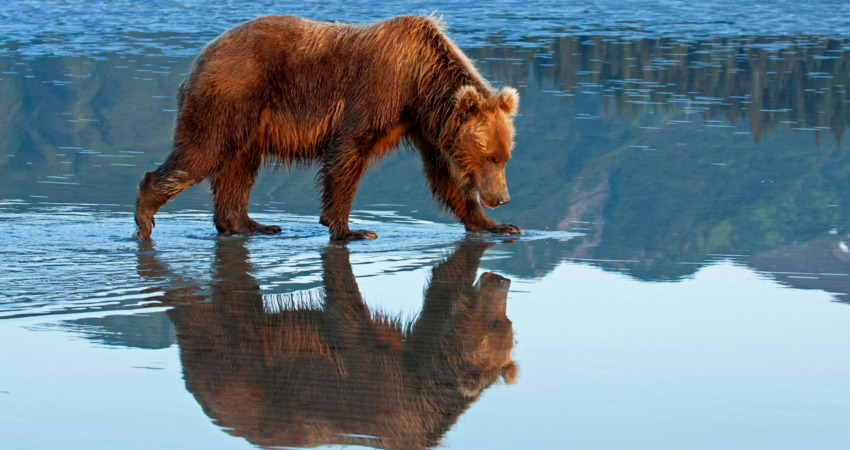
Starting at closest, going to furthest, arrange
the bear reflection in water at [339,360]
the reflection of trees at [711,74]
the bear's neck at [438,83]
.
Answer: the bear reflection in water at [339,360], the bear's neck at [438,83], the reflection of trees at [711,74]

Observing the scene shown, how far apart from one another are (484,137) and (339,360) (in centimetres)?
369

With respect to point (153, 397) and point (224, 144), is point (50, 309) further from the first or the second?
point (224, 144)

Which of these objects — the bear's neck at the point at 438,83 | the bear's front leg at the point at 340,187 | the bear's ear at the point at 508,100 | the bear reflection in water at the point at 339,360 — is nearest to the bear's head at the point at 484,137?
the bear's ear at the point at 508,100

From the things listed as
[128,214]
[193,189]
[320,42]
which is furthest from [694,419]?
[193,189]

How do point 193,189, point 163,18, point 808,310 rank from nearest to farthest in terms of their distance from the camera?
point 808,310
point 193,189
point 163,18

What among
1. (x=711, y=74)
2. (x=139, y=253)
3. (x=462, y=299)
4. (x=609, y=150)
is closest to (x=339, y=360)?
(x=462, y=299)

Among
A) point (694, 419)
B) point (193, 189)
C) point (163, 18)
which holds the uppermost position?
point (694, 419)

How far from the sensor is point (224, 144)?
888cm

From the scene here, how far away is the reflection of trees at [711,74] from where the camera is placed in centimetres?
1588

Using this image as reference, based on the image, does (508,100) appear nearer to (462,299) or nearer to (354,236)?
(354,236)

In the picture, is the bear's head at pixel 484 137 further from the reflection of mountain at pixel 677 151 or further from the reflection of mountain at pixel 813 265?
the reflection of mountain at pixel 813 265

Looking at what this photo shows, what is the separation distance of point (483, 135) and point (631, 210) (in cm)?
213

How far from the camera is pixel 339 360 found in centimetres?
512

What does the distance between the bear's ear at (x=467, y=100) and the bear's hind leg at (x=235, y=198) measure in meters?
1.76
